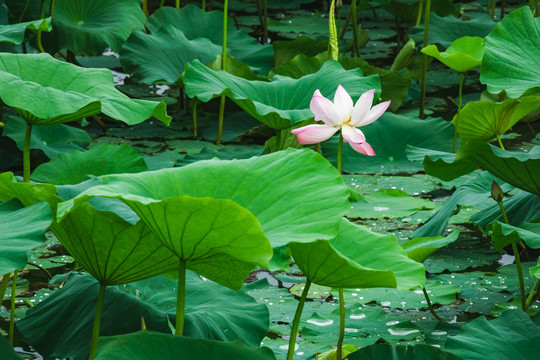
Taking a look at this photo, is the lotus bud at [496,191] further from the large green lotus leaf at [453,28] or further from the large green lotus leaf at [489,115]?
the large green lotus leaf at [453,28]

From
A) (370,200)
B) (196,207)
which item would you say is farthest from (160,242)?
(370,200)

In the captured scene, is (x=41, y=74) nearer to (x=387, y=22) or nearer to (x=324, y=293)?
(x=324, y=293)

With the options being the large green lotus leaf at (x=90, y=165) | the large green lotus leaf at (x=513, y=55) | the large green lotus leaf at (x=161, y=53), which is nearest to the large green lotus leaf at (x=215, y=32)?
the large green lotus leaf at (x=161, y=53)

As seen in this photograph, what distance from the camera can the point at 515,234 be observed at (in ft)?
4.68

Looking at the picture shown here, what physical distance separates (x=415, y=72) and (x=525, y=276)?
68.5 inches

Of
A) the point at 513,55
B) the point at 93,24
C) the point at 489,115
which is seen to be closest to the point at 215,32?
the point at 93,24

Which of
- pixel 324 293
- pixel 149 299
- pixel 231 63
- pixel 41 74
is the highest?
pixel 41 74

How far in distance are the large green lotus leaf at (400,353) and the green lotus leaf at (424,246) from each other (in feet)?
0.89

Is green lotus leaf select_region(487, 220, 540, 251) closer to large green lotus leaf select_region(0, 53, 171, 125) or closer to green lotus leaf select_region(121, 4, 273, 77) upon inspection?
large green lotus leaf select_region(0, 53, 171, 125)

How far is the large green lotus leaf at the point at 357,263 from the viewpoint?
1.02 metres

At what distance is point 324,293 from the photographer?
177 cm

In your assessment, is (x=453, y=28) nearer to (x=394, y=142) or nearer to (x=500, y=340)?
(x=394, y=142)

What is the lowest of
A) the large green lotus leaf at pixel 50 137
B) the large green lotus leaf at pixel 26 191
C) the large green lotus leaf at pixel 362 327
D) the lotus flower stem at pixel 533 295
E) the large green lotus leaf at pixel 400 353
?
the large green lotus leaf at pixel 362 327

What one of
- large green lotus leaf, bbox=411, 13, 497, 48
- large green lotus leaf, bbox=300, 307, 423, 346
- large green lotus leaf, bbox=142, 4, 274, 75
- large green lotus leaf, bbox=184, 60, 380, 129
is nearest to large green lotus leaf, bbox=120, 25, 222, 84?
A: large green lotus leaf, bbox=142, 4, 274, 75
